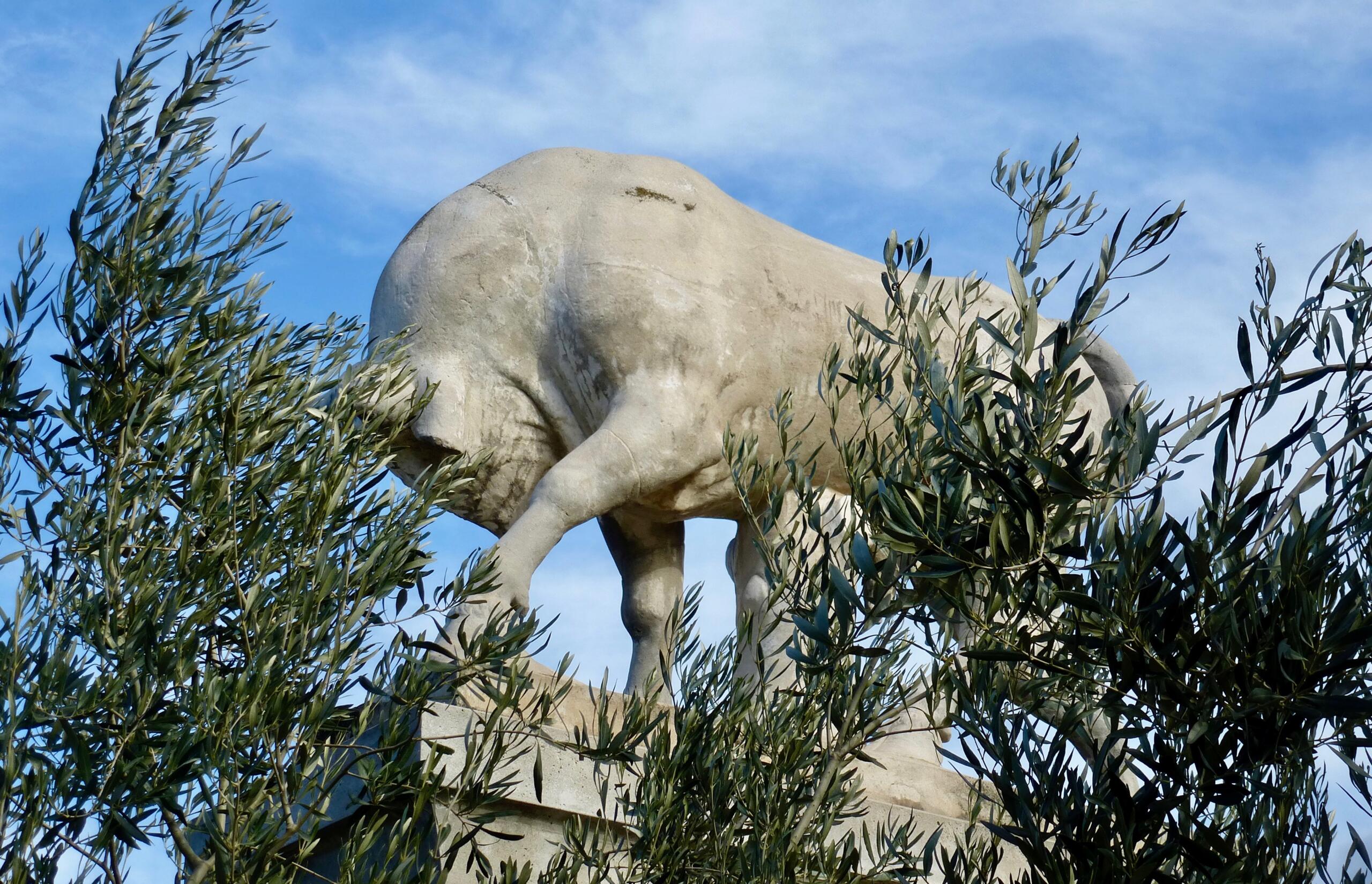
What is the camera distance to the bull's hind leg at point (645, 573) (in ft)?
22.7

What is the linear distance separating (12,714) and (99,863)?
46cm

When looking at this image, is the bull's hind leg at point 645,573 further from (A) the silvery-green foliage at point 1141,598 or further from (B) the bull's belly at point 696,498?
(A) the silvery-green foliage at point 1141,598

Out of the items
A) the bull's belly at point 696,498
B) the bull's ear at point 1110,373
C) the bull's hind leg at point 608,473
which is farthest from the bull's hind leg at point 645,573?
the bull's ear at point 1110,373

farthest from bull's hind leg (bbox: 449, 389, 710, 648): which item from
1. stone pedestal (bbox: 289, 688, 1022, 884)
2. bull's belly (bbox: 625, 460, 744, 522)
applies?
stone pedestal (bbox: 289, 688, 1022, 884)

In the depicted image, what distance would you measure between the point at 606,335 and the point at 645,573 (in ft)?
4.11

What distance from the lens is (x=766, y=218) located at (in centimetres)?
710

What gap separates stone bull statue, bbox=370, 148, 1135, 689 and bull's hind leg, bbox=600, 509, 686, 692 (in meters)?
0.05

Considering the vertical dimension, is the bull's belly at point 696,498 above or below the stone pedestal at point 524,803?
above

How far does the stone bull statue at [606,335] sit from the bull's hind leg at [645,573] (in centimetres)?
5

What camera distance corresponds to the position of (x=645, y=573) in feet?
23.0

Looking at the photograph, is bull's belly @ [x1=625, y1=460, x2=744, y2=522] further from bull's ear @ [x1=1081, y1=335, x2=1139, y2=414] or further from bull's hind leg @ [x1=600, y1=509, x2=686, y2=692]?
bull's ear @ [x1=1081, y1=335, x2=1139, y2=414]

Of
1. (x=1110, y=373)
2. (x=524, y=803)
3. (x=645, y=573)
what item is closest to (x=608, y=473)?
(x=645, y=573)

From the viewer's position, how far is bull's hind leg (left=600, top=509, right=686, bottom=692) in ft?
22.7

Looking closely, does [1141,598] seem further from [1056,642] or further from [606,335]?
[606,335]
